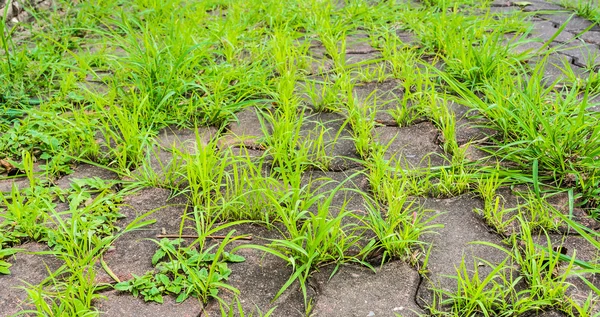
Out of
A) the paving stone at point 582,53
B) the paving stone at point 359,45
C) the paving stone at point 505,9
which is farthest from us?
the paving stone at point 505,9

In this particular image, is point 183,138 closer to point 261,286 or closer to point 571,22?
point 261,286

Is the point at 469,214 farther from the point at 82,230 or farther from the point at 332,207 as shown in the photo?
the point at 82,230

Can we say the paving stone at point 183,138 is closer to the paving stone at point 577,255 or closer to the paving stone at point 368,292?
the paving stone at point 368,292

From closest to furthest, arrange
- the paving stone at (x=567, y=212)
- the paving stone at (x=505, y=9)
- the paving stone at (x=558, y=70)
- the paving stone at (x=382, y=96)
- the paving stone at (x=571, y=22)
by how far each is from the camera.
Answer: the paving stone at (x=567, y=212)
the paving stone at (x=382, y=96)
the paving stone at (x=558, y=70)
the paving stone at (x=571, y=22)
the paving stone at (x=505, y=9)

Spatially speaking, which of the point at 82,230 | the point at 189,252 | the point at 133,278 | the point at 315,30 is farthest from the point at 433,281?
the point at 315,30

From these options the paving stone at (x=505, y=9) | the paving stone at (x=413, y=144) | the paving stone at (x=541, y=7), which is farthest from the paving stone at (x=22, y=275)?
the paving stone at (x=541, y=7)

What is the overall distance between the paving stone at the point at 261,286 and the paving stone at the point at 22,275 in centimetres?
49

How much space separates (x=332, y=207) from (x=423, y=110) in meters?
0.73

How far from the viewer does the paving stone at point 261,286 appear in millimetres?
1565

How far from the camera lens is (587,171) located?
199 cm

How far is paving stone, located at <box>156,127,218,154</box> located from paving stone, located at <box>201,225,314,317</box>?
0.61 m

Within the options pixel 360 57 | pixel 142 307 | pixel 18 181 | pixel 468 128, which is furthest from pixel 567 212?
pixel 18 181

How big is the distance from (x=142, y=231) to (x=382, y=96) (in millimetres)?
1298

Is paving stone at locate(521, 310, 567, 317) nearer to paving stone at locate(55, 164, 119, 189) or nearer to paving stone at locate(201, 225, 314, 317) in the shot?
paving stone at locate(201, 225, 314, 317)
